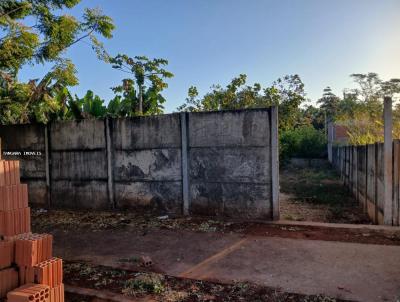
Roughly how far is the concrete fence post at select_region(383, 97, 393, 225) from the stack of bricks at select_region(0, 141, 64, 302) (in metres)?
5.56

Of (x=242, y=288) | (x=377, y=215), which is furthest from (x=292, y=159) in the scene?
(x=242, y=288)

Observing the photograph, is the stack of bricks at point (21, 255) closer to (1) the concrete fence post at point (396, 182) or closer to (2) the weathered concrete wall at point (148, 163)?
(2) the weathered concrete wall at point (148, 163)

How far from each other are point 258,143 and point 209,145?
3.50 feet

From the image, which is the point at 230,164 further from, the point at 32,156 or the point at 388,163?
the point at 32,156

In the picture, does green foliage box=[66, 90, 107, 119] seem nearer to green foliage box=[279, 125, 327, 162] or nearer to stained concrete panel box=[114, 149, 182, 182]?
stained concrete panel box=[114, 149, 182, 182]

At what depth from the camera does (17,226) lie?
448 centimetres

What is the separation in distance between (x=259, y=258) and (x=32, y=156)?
280 inches

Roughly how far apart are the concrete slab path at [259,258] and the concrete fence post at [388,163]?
3.97 feet

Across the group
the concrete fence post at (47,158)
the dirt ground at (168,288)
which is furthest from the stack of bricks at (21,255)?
the concrete fence post at (47,158)

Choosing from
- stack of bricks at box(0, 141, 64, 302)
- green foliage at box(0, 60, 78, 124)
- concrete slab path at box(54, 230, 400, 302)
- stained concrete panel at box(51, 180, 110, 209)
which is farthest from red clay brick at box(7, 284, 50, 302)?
green foliage at box(0, 60, 78, 124)

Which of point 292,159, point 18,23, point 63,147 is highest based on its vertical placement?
point 18,23

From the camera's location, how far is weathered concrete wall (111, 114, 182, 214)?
8.15 metres

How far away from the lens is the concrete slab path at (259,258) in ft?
13.9

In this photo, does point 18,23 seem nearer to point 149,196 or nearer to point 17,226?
point 149,196
